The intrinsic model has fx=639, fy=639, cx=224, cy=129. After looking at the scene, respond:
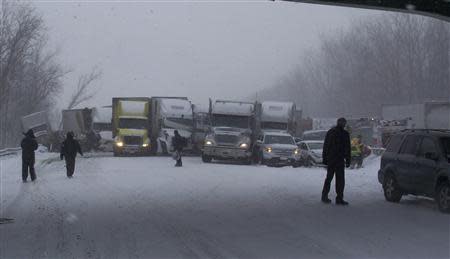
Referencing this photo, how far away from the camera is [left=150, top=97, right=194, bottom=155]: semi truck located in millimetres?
37594

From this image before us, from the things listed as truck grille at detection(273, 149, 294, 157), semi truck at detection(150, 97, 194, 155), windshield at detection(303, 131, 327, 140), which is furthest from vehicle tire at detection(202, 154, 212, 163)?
windshield at detection(303, 131, 327, 140)

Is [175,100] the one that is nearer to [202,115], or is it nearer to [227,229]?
[202,115]

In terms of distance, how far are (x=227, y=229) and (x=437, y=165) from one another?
4.72m

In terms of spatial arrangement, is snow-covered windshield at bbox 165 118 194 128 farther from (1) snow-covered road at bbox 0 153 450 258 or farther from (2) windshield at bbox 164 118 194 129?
(1) snow-covered road at bbox 0 153 450 258

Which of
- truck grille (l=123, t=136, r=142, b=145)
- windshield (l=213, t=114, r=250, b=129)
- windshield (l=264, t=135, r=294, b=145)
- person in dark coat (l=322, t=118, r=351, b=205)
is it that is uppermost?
person in dark coat (l=322, t=118, r=351, b=205)

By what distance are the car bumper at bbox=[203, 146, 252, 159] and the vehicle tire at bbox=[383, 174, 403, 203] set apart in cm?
1577

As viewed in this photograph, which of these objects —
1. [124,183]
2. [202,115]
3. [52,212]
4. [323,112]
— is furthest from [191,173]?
[323,112]

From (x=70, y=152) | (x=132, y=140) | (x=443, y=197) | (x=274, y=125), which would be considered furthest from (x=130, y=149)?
(x=443, y=197)

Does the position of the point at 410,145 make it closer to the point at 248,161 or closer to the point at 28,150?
the point at 28,150

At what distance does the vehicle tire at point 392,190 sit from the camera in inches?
561

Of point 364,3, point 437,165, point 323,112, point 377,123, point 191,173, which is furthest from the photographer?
point 323,112

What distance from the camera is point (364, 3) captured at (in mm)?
13539

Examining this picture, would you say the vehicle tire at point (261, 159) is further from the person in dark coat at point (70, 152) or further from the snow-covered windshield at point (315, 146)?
the person in dark coat at point (70, 152)

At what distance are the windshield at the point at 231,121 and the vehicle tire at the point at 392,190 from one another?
18.1m
